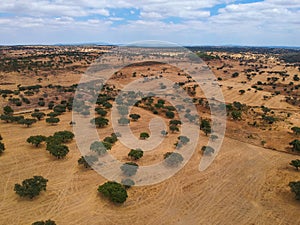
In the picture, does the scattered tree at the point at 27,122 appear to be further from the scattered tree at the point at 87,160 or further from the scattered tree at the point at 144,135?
the scattered tree at the point at 144,135

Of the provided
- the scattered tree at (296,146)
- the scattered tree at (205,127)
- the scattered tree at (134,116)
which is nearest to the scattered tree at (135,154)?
the scattered tree at (205,127)

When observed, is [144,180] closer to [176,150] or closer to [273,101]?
[176,150]

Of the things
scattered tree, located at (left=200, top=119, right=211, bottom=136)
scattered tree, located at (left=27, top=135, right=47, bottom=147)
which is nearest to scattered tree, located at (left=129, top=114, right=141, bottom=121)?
scattered tree, located at (left=200, top=119, right=211, bottom=136)

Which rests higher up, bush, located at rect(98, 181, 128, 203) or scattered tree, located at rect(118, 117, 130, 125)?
scattered tree, located at rect(118, 117, 130, 125)

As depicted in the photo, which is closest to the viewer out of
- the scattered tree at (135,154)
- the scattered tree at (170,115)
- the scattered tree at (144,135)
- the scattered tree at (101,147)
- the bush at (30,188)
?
the bush at (30,188)

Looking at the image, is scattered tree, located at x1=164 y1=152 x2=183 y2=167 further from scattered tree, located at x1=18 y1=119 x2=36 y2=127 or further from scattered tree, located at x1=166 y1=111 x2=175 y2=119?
scattered tree, located at x1=18 y1=119 x2=36 y2=127

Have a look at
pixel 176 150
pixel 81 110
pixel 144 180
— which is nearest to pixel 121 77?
pixel 81 110
